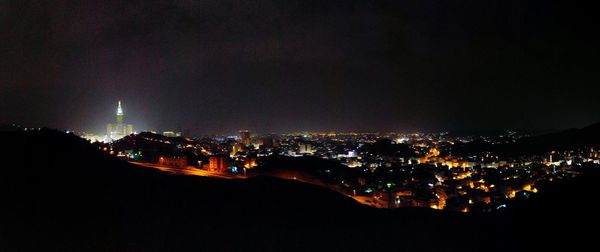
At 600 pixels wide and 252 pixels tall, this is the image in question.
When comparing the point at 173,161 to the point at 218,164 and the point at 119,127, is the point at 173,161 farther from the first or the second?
the point at 119,127

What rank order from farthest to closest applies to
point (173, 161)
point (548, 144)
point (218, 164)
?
1. point (548, 144)
2. point (173, 161)
3. point (218, 164)

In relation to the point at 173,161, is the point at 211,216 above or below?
below

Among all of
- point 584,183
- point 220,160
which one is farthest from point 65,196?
point 220,160

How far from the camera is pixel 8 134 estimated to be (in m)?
24.6

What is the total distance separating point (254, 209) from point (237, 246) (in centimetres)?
456

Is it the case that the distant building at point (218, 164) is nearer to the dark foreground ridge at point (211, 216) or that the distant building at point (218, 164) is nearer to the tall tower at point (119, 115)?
the dark foreground ridge at point (211, 216)

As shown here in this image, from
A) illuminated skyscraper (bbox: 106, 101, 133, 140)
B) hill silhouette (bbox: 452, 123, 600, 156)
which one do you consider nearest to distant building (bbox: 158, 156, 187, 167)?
hill silhouette (bbox: 452, 123, 600, 156)

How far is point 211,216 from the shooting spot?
19.1 metres

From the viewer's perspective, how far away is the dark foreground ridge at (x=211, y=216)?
1521cm

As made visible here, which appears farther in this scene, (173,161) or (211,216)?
(173,161)

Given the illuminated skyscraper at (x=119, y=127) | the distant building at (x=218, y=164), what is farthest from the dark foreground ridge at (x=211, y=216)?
the illuminated skyscraper at (x=119, y=127)

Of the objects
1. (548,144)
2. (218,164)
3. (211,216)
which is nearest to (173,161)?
(218,164)

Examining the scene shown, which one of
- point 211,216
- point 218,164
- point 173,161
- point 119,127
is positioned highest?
point 119,127

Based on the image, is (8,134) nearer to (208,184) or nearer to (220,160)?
(208,184)
